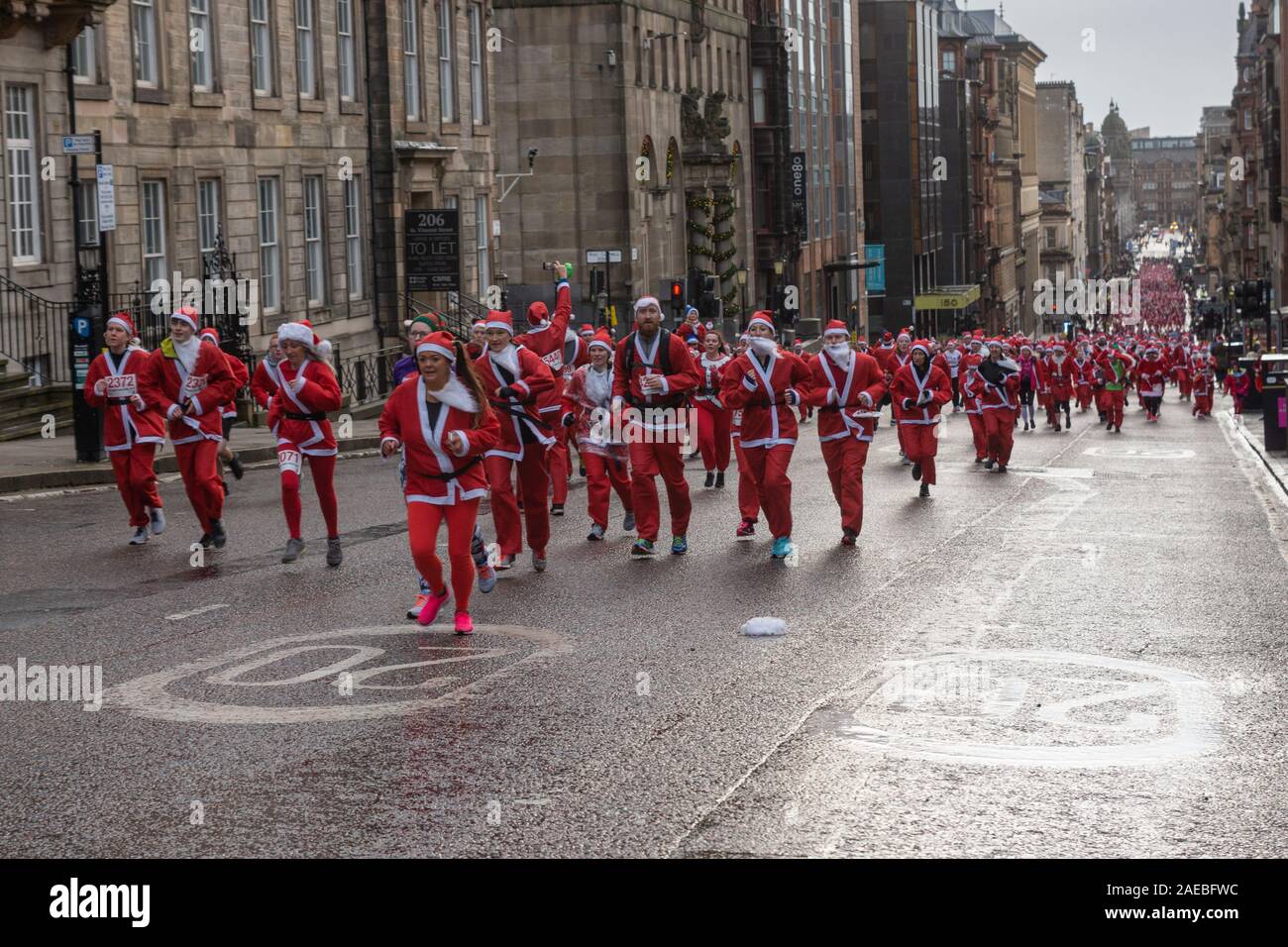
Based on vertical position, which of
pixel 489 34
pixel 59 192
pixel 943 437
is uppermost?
pixel 489 34

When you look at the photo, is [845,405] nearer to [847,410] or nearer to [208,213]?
[847,410]

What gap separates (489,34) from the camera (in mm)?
45781

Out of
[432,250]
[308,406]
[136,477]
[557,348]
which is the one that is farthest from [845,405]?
[432,250]

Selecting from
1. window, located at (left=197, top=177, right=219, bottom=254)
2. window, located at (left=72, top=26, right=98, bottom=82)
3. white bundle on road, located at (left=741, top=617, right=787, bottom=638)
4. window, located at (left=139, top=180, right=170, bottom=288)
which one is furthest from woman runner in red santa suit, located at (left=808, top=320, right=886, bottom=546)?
window, located at (left=197, top=177, right=219, bottom=254)

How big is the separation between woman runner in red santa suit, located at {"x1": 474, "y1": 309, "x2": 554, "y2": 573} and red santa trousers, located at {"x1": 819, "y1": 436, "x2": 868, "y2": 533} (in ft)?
9.38

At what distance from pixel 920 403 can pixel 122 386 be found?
900 cm

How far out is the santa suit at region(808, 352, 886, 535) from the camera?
669 inches

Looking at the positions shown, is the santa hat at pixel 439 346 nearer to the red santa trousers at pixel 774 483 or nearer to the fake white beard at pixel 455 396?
the fake white beard at pixel 455 396

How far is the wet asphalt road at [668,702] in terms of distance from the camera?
770cm

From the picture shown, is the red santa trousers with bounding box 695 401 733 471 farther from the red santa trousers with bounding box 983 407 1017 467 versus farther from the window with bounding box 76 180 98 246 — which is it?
the window with bounding box 76 180 98 246

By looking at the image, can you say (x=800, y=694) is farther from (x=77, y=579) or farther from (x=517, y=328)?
(x=517, y=328)

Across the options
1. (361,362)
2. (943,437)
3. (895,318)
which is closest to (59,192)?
(361,362)
